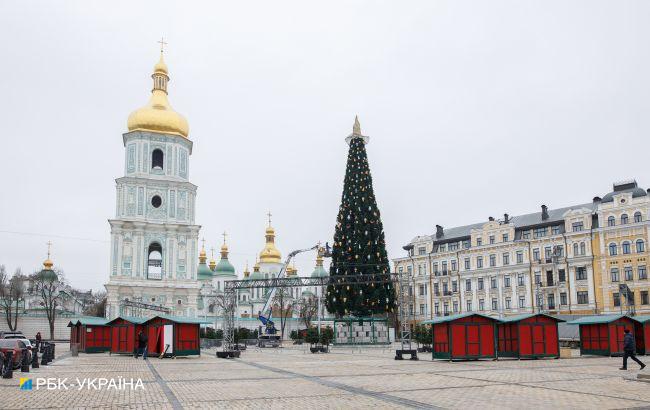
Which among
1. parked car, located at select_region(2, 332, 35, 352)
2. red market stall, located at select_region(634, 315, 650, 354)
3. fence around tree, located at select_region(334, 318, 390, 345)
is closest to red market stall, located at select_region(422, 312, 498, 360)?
red market stall, located at select_region(634, 315, 650, 354)

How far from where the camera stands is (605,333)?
30.8m

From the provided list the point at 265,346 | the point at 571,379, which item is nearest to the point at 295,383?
the point at 571,379

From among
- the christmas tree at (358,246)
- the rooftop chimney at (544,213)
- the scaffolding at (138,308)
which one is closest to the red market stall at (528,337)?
the christmas tree at (358,246)

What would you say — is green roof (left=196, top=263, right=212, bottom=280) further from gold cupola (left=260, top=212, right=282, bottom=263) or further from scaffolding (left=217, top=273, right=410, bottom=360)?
scaffolding (left=217, top=273, right=410, bottom=360)

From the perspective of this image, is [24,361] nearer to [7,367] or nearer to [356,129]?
[7,367]

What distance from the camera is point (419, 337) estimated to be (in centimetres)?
4641

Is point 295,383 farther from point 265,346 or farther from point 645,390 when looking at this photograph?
point 265,346

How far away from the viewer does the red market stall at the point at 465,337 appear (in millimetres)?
28484

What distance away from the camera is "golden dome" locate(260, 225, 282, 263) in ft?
366

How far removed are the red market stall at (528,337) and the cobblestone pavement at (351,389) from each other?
503 centimetres

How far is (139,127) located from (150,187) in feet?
21.0

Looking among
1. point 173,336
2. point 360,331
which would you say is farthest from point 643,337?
point 173,336

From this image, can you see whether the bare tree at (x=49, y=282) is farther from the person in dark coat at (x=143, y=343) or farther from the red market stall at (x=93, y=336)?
the person in dark coat at (x=143, y=343)

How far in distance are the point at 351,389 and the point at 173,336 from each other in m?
17.8
